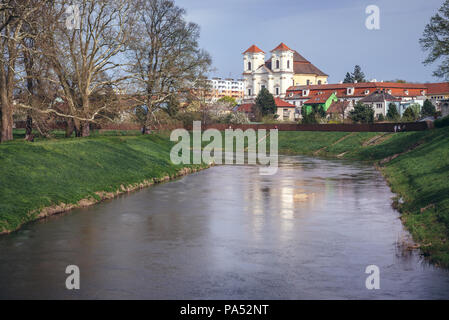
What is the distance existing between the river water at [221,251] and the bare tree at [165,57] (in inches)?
999

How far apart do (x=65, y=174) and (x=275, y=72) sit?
493ft

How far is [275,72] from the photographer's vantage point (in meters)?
175

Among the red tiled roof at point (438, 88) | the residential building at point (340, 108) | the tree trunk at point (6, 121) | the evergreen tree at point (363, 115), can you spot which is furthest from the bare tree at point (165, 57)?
the red tiled roof at point (438, 88)

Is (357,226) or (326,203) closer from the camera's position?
(357,226)

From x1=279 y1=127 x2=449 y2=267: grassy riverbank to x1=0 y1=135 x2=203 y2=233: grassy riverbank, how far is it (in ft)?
47.3

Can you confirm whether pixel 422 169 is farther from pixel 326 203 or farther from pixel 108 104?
pixel 108 104

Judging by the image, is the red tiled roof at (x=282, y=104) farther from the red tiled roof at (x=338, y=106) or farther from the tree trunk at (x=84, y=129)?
the tree trunk at (x=84, y=129)

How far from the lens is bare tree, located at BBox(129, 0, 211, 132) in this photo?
5341 cm

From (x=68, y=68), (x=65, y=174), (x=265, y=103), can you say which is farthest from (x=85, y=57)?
(x=265, y=103)

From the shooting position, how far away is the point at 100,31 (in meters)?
43.8

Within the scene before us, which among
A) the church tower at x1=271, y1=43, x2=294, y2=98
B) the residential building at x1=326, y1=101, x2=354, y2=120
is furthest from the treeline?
the church tower at x1=271, y1=43, x2=294, y2=98
